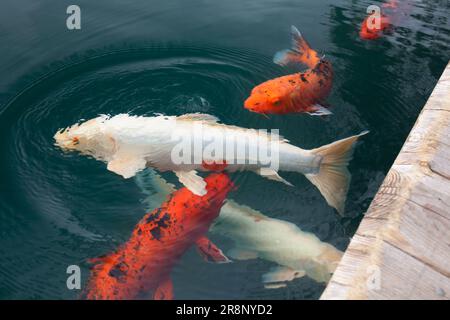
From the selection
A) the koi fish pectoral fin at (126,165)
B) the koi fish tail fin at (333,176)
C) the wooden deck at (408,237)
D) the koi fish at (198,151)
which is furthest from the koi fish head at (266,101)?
the wooden deck at (408,237)

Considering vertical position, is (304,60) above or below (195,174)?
above

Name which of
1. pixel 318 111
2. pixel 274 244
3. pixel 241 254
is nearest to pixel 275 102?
pixel 318 111

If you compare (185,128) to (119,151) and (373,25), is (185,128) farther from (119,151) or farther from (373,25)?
(373,25)

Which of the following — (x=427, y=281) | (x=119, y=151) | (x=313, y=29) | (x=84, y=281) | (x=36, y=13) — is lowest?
(x=84, y=281)

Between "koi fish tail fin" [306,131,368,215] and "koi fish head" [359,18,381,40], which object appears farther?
"koi fish head" [359,18,381,40]

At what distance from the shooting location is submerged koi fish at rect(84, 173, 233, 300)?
4309 mm

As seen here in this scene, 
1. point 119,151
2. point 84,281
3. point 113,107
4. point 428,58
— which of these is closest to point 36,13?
point 113,107

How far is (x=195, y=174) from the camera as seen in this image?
4.96 meters

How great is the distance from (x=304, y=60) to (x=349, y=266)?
13.2ft

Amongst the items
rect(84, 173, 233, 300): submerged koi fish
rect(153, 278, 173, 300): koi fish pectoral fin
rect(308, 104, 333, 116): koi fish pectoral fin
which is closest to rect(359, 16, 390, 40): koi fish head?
rect(308, 104, 333, 116): koi fish pectoral fin

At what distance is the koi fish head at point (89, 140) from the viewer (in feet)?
17.0

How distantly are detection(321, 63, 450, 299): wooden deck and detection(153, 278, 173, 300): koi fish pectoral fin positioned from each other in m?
1.63

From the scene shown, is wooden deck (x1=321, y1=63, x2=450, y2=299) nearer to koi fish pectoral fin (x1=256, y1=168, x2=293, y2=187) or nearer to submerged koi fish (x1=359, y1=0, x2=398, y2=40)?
koi fish pectoral fin (x1=256, y1=168, x2=293, y2=187)

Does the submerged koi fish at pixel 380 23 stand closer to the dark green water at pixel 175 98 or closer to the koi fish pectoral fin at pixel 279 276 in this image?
the dark green water at pixel 175 98
